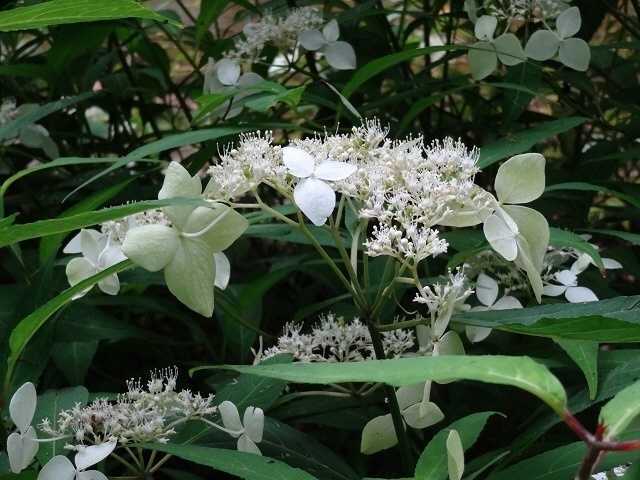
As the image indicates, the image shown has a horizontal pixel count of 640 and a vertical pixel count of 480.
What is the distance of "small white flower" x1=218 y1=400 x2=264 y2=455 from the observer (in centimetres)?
80

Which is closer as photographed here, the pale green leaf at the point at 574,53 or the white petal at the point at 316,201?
the white petal at the point at 316,201

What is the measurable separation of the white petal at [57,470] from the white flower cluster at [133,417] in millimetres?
21

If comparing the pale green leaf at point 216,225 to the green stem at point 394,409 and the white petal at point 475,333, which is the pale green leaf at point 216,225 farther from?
the white petal at point 475,333

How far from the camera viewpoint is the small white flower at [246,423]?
80 centimetres

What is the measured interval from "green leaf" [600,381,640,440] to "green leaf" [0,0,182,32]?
0.46 meters

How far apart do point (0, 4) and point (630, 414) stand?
141 centimetres

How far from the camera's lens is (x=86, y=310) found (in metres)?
1.05

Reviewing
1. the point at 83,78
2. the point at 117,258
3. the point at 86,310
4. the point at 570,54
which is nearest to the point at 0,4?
the point at 83,78

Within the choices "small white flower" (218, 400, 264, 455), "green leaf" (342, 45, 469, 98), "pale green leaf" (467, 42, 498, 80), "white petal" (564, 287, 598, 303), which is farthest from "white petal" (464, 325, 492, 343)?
"pale green leaf" (467, 42, 498, 80)

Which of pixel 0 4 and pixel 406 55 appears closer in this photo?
pixel 406 55

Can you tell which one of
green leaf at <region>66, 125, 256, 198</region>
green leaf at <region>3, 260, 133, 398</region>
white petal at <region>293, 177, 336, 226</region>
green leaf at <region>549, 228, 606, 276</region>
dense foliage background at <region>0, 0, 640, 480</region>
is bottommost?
dense foliage background at <region>0, 0, 640, 480</region>

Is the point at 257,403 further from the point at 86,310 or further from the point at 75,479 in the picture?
the point at 86,310

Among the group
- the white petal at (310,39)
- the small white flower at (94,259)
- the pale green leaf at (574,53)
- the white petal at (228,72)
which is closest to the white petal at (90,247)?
the small white flower at (94,259)

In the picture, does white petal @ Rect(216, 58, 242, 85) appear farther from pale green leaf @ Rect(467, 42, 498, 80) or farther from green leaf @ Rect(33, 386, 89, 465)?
green leaf @ Rect(33, 386, 89, 465)
